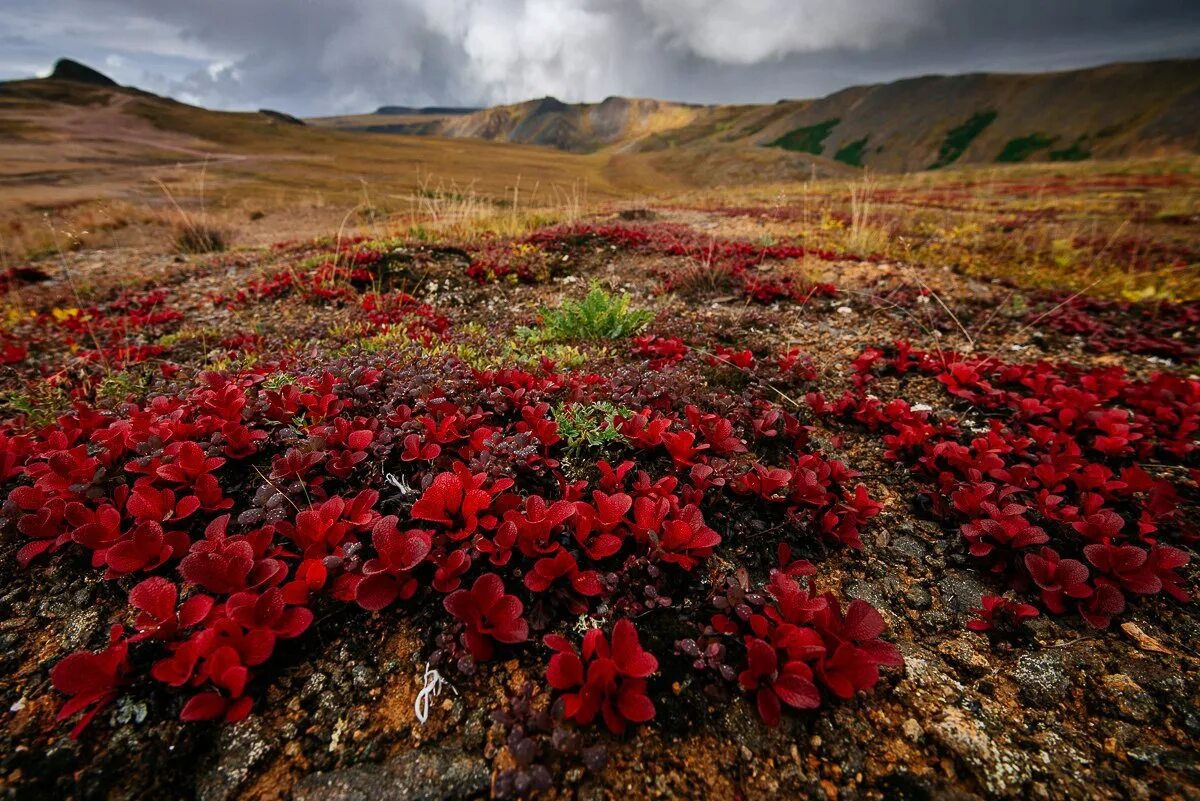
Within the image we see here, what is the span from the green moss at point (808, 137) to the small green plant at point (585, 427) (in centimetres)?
20529

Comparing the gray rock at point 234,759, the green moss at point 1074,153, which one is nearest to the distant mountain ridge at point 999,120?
the green moss at point 1074,153

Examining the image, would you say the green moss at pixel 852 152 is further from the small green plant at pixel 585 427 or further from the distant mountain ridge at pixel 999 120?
the small green plant at pixel 585 427

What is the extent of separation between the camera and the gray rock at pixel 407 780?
1509 mm

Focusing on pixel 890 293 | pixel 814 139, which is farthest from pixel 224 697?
pixel 814 139

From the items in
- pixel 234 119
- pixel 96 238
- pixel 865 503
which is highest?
pixel 234 119

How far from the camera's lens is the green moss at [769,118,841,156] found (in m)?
177

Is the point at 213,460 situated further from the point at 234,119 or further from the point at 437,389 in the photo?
the point at 234,119

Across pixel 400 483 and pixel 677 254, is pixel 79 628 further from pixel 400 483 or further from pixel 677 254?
pixel 677 254

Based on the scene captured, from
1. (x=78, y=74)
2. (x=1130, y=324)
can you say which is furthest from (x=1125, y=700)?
(x=78, y=74)

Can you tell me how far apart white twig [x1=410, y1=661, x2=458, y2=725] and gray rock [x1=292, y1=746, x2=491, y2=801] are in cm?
12

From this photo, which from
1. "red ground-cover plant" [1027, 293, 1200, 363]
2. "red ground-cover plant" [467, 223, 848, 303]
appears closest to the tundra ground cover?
"red ground-cover plant" [1027, 293, 1200, 363]

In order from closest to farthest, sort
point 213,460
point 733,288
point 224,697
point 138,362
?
point 224,697
point 213,460
point 138,362
point 733,288

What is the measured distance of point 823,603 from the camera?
1.91m

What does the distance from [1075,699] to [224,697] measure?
3052 mm
